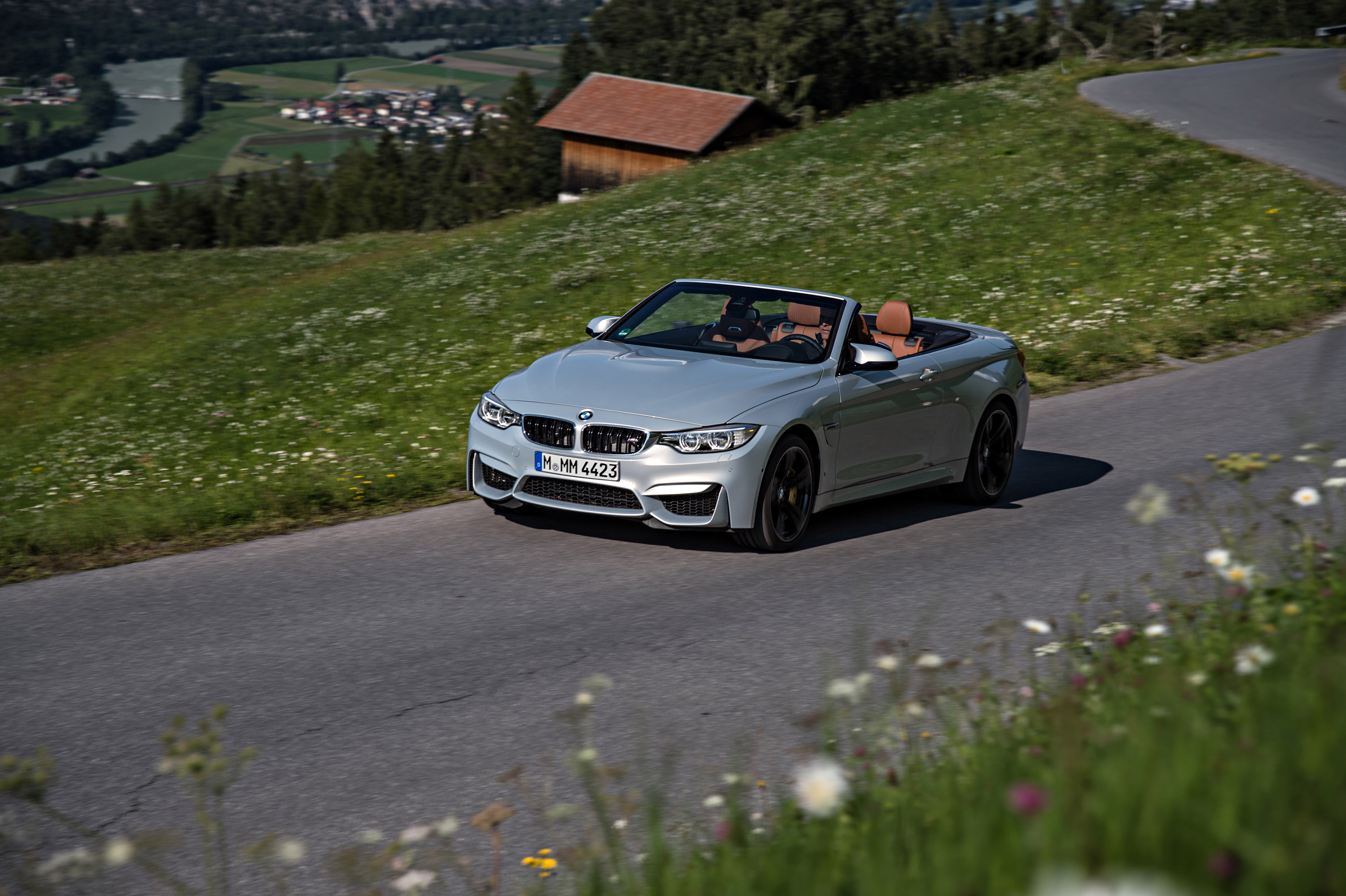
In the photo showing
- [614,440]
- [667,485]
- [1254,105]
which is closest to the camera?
[667,485]

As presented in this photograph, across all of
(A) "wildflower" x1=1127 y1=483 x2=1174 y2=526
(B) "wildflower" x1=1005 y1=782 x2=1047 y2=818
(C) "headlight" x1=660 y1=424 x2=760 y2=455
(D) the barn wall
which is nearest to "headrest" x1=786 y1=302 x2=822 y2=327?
(C) "headlight" x1=660 y1=424 x2=760 y2=455

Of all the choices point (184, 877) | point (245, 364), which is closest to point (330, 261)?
point (245, 364)

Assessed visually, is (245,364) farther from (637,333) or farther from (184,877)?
(184,877)

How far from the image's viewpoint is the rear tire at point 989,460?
32.0 feet

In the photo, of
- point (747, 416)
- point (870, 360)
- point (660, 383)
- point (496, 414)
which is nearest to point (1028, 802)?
point (747, 416)

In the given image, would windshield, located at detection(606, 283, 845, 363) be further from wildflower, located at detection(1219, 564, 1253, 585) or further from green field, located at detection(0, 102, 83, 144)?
green field, located at detection(0, 102, 83, 144)

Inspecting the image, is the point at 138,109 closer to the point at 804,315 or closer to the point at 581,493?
the point at 804,315

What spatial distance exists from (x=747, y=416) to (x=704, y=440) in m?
0.30

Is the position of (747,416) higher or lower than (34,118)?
higher

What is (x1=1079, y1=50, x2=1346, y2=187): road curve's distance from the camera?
26422 mm

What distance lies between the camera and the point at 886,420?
891 centimetres

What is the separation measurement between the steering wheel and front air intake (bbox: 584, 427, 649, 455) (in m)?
1.55

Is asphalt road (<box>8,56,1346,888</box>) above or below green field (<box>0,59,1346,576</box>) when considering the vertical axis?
above

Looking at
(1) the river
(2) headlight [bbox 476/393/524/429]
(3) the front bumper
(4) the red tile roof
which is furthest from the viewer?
(1) the river
